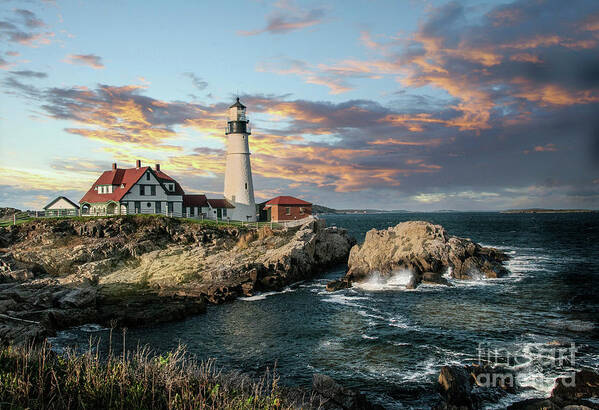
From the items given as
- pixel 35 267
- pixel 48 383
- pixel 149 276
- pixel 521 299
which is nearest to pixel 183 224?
pixel 149 276

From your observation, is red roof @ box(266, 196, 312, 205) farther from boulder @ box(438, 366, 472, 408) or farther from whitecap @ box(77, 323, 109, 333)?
boulder @ box(438, 366, 472, 408)

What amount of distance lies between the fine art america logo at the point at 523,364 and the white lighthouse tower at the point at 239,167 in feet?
142

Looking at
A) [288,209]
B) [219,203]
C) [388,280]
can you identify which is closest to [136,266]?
[219,203]

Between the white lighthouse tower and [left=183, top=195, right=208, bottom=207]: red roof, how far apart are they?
3.65m

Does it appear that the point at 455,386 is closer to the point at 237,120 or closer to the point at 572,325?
the point at 572,325

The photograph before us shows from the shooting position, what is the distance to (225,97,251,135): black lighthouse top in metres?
57.0

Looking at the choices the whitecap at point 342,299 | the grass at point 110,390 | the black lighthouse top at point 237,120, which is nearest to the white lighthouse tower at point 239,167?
the black lighthouse top at point 237,120

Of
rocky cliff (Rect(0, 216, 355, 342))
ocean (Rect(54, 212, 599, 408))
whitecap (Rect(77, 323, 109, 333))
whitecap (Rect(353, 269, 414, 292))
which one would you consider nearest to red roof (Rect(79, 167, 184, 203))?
rocky cliff (Rect(0, 216, 355, 342))

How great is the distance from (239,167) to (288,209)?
9.91 m

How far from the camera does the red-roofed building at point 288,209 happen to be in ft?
196

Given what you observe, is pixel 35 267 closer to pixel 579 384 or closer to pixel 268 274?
pixel 268 274

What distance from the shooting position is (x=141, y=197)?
5253 cm

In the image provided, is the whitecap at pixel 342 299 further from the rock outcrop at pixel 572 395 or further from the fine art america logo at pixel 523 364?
the rock outcrop at pixel 572 395

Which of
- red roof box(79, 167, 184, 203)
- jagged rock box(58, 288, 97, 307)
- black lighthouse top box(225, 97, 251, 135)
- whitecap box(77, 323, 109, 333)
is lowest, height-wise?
whitecap box(77, 323, 109, 333)
